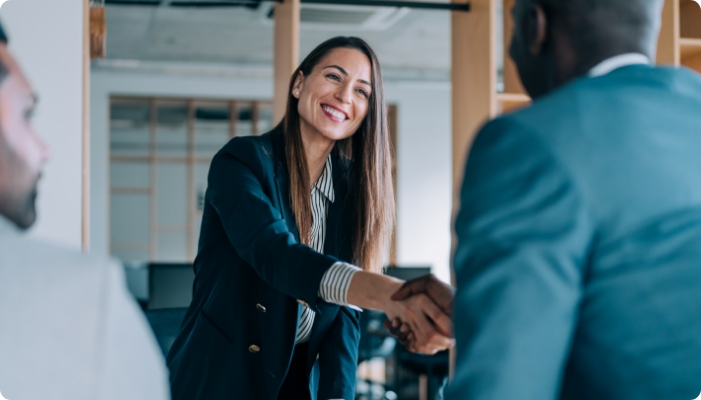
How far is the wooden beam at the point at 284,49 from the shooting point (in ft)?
11.9

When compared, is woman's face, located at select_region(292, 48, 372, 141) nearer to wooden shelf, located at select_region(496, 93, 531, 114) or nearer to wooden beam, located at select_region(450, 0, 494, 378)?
wooden beam, located at select_region(450, 0, 494, 378)

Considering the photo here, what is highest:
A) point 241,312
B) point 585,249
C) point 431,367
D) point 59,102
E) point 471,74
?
point 471,74

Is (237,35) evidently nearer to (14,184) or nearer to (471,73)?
(471,73)

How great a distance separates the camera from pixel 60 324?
1.88 feet

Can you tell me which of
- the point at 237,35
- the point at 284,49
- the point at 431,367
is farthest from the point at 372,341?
the point at 237,35

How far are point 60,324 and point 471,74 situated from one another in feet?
11.7

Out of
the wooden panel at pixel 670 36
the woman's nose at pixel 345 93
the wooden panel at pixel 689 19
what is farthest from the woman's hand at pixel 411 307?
the wooden panel at pixel 689 19

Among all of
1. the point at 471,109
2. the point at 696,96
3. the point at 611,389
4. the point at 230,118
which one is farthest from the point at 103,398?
the point at 230,118

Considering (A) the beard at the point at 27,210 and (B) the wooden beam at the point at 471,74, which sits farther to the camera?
(B) the wooden beam at the point at 471,74

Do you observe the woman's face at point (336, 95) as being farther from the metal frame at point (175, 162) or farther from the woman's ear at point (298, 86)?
the metal frame at point (175, 162)

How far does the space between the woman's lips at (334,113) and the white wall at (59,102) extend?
1.46 m

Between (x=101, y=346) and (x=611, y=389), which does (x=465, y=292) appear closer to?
(x=611, y=389)

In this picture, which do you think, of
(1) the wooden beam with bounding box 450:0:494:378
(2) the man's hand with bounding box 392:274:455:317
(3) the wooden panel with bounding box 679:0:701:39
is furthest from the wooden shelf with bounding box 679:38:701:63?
(2) the man's hand with bounding box 392:274:455:317

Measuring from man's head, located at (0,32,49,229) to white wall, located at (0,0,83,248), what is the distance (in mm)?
2186
